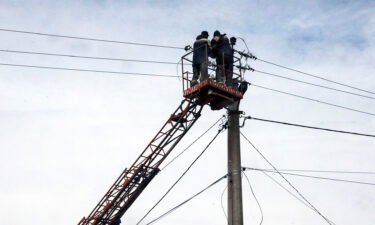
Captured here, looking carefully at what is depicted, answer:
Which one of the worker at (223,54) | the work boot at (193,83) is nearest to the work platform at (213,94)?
the work boot at (193,83)

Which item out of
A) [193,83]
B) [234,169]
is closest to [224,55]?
[193,83]

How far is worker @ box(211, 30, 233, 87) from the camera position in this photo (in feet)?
54.3

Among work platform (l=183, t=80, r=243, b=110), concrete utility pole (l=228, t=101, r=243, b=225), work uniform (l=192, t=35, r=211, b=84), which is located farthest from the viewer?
work uniform (l=192, t=35, r=211, b=84)

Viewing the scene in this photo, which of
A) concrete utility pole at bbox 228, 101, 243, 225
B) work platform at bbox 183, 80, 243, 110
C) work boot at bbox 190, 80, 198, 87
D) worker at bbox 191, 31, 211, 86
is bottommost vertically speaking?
concrete utility pole at bbox 228, 101, 243, 225

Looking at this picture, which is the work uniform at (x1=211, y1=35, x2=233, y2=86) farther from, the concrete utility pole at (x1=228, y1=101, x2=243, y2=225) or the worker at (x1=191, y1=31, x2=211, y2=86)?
the concrete utility pole at (x1=228, y1=101, x2=243, y2=225)

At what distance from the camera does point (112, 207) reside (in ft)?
55.3

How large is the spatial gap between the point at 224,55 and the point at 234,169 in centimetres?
426

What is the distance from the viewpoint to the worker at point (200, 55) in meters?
16.3

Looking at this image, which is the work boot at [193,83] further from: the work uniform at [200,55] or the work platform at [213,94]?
the work platform at [213,94]

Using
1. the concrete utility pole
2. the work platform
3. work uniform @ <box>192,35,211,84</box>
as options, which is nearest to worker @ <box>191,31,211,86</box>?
work uniform @ <box>192,35,211,84</box>

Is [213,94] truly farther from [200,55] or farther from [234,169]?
[234,169]

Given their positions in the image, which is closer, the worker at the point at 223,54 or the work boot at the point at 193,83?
the work boot at the point at 193,83

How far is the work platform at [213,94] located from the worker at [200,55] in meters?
0.49

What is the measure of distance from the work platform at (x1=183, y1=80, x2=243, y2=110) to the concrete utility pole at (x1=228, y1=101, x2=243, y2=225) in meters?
0.30
